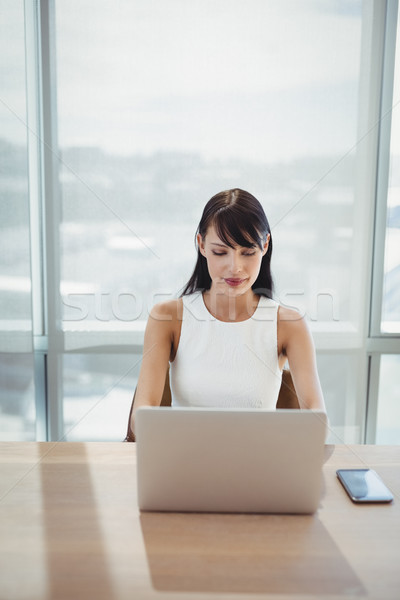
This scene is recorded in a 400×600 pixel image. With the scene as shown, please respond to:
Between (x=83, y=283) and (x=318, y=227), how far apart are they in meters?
1.11

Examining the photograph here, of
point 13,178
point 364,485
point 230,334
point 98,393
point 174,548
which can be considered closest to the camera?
point 174,548

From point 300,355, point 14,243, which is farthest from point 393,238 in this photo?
point 14,243

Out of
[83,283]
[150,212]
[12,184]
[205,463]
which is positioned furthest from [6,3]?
[205,463]

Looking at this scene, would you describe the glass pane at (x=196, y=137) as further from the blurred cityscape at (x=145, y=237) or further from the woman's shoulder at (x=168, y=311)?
the woman's shoulder at (x=168, y=311)

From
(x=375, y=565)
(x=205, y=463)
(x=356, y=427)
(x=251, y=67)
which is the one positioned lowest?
(x=356, y=427)

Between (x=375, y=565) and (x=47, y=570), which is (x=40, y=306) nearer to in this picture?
(x=47, y=570)

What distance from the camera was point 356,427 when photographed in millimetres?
2484

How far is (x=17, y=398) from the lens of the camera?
2383mm

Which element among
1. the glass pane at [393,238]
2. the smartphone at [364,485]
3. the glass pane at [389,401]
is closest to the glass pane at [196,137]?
the glass pane at [393,238]

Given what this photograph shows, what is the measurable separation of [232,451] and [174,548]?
7.1 inches

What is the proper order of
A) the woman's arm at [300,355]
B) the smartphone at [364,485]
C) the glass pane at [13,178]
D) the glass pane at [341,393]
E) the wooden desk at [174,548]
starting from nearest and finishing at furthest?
the wooden desk at [174,548] → the smartphone at [364,485] → the woman's arm at [300,355] → the glass pane at [13,178] → the glass pane at [341,393]

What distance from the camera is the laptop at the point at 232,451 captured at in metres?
0.87

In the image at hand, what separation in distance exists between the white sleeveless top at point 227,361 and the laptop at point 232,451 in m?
0.59

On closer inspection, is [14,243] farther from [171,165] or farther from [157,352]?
[157,352]
